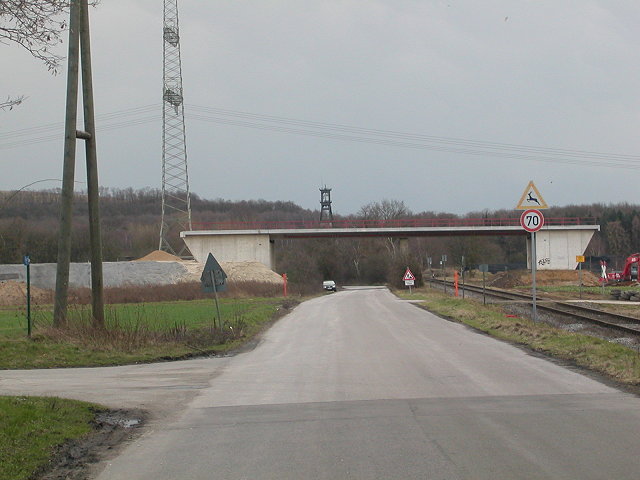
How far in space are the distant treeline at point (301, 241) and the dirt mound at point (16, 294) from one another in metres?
3.50

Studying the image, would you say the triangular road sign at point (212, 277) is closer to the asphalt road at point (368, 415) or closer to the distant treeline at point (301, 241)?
the asphalt road at point (368, 415)

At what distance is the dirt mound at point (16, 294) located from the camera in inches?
2226

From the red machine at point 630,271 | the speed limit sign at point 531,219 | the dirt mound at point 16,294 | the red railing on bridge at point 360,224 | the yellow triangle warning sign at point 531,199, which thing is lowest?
the dirt mound at point 16,294

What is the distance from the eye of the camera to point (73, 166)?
1950 centimetres

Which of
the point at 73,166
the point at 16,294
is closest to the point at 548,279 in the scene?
the point at 16,294

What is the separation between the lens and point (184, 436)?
8.52m

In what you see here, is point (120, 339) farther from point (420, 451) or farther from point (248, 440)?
point (420, 451)

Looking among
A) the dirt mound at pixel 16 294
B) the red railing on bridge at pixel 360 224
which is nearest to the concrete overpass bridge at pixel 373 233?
the red railing on bridge at pixel 360 224

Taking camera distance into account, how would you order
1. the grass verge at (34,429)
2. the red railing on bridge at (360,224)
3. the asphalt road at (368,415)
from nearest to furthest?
the asphalt road at (368,415)
the grass verge at (34,429)
the red railing on bridge at (360,224)

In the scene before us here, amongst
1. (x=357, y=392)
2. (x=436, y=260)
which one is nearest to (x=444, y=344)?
(x=357, y=392)

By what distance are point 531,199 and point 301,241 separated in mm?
97016

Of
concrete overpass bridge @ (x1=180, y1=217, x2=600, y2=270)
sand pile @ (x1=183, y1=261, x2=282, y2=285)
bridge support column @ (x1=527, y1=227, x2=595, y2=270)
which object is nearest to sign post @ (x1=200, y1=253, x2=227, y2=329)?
sand pile @ (x1=183, y1=261, x2=282, y2=285)

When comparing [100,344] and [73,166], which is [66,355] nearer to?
[100,344]

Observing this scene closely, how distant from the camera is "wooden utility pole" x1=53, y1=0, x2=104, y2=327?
1942 centimetres
